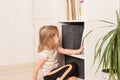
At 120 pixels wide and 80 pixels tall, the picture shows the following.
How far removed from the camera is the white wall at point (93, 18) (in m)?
1.98

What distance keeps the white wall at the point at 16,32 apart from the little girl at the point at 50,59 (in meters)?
0.13

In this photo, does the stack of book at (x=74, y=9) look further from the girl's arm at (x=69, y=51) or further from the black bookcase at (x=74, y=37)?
the girl's arm at (x=69, y=51)

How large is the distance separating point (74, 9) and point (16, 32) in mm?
585

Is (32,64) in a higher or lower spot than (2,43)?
lower

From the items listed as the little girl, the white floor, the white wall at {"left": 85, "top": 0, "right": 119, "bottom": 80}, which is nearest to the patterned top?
the little girl

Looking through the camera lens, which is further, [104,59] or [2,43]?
[2,43]

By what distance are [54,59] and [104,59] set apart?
25.6 inches

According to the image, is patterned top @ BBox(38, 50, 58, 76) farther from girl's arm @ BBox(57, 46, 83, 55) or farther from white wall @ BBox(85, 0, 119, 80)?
white wall @ BBox(85, 0, 119, 80)

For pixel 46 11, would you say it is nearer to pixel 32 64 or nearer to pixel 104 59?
pixel 32 64

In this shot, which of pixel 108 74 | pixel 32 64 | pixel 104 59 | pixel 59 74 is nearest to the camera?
pixel 104 59

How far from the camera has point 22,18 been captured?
226cm

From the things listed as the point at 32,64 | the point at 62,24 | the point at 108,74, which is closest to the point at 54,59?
the point at 32,64

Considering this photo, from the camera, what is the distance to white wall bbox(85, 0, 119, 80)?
1.98 metres

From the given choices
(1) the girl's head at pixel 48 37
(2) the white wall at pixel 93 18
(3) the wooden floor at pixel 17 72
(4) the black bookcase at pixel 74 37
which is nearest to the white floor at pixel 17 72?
(3) the wooden floor at pixel 17 72
